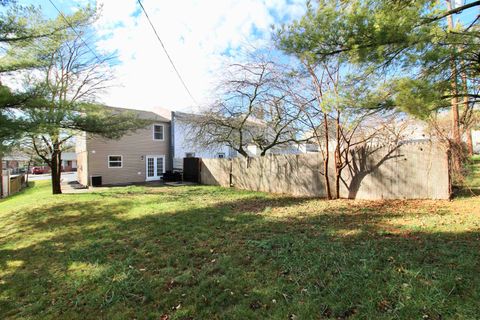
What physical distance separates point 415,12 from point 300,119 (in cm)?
656

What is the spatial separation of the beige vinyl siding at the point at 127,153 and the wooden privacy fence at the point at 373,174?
403 inches

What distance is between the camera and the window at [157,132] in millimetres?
18781

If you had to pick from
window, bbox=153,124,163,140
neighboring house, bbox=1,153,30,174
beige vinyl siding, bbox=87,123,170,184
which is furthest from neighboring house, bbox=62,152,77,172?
beige vinyl siding, bbox=87,123,170,184

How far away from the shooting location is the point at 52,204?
9328 mm

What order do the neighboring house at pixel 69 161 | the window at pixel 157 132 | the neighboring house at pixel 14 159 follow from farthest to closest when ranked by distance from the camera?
the neighboring house at pixel 69 161 < the window at pixel 157 132 < the neighboring house at pixel 14 159

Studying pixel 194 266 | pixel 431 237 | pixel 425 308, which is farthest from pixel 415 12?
pixel 194 266

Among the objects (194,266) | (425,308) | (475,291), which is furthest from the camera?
(194,266)

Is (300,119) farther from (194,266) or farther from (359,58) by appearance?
(194,266)

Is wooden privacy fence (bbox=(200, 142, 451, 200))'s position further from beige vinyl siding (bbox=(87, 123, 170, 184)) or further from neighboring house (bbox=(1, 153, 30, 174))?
beige vinyl siding (bbox=(87, 123, 170, 184))

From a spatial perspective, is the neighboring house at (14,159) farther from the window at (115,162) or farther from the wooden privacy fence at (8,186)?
the window at (115,162)

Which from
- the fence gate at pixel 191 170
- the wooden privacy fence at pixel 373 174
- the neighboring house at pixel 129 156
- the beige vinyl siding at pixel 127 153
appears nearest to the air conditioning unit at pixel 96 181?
the neighboring house at pixel 129 156

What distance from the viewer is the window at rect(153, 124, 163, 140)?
1878cm

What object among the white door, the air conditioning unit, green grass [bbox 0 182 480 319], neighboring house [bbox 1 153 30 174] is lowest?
green grass [bbox 0 182 480 319]

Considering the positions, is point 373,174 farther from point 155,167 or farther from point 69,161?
point 69,161
